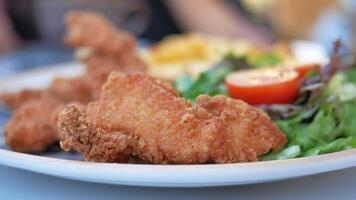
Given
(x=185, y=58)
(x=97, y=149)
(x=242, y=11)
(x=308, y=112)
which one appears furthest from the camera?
(x=242, y=11)

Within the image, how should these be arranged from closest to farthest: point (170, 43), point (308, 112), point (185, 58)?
point (308, 112), point (185, 58), point (170, 43)

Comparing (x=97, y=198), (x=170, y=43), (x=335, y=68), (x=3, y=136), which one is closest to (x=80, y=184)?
(x=97, y=198)

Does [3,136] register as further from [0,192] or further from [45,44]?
[45,44]

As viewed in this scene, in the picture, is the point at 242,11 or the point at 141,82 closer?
the point at 141,82

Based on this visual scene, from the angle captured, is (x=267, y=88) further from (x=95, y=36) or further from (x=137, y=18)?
(x=137, y=18)

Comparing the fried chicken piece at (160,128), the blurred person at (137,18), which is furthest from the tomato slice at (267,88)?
the blurred person at (137,18)

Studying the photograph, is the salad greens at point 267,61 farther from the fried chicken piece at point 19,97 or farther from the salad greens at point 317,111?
the fried chicken piece at point 19,97

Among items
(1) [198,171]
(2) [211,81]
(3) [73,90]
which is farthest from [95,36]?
(1) [198,171]
